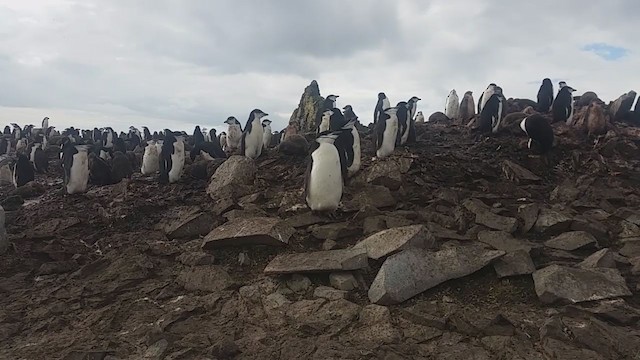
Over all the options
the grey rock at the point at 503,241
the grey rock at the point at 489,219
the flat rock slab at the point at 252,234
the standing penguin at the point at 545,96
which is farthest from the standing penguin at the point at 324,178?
the standing penguin at the point at 545,96

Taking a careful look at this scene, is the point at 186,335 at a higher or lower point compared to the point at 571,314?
lower

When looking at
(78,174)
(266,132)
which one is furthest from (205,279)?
(266,132)

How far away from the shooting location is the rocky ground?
4.93 meters

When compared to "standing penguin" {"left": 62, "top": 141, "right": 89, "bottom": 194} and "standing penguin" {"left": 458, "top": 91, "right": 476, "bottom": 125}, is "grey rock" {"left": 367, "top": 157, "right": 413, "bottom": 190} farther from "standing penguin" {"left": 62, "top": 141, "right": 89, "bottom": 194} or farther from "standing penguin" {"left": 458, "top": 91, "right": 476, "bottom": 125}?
"standing penguin" {"left": 458, "top": 91, "right": 476, "bottom": 125}

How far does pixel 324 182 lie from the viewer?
814 cm

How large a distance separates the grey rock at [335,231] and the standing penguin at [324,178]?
0.66 meters

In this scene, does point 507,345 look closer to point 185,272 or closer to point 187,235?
point 185,272

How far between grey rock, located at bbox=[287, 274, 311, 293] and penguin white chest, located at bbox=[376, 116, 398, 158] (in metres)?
6.04

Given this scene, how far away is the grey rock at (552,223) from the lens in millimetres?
7117

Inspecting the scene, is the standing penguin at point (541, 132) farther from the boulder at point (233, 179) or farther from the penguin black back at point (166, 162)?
the penguin black back at point (166, 162)

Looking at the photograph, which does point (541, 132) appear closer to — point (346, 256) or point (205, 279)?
point (346, 256)

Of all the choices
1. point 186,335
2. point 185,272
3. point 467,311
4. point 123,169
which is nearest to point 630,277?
point 467,311

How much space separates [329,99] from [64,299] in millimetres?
14689

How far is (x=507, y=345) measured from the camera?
181 inches
